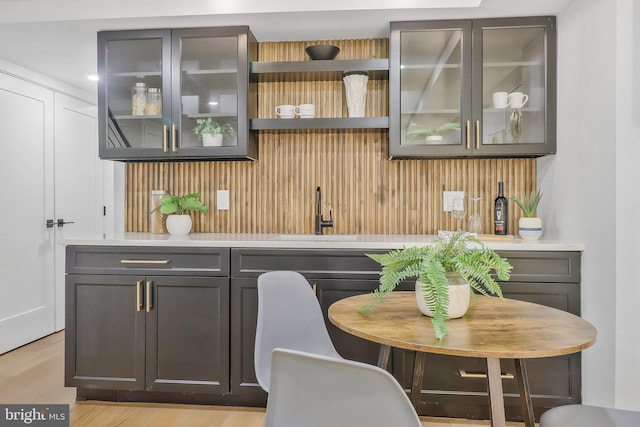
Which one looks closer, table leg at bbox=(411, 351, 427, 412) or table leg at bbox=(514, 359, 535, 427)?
table leg at bbox=(514, 359, 535, 427)

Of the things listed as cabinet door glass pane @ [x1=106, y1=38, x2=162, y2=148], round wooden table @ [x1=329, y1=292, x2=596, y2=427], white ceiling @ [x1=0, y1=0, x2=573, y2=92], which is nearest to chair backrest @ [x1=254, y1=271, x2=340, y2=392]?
round wooden table @ [x1=329, y1=292, x2=596, y2=427]

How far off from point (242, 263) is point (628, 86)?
6.50 feet

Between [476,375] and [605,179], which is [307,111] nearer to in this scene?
[605,179]

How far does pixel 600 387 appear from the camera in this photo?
2.05 metres

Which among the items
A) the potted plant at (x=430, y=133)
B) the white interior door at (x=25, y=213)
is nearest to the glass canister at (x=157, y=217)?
the white interior door at (x=25, y=213)

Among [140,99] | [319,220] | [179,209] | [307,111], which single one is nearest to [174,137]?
[140,99]

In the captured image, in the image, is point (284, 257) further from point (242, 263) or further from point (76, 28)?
point (76, 28)

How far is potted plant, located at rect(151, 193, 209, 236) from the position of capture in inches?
106

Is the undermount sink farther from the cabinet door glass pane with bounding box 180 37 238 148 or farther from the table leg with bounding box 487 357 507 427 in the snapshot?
the table leg with bounding box 487 357 507 427

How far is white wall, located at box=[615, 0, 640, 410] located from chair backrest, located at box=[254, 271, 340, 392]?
4.31 feet

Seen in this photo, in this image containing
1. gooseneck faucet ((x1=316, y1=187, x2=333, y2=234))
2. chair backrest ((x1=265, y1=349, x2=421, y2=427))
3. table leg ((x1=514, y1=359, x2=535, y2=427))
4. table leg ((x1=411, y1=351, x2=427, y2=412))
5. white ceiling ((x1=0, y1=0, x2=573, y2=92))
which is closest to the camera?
chair backrest ((x1=265, y1=349, x2=421, y2=427))

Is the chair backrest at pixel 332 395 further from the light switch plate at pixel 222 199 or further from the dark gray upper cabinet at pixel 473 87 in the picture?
the light switch plate at pixel 222 199

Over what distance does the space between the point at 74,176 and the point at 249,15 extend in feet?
8.00

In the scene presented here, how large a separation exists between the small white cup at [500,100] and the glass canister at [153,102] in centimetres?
199
